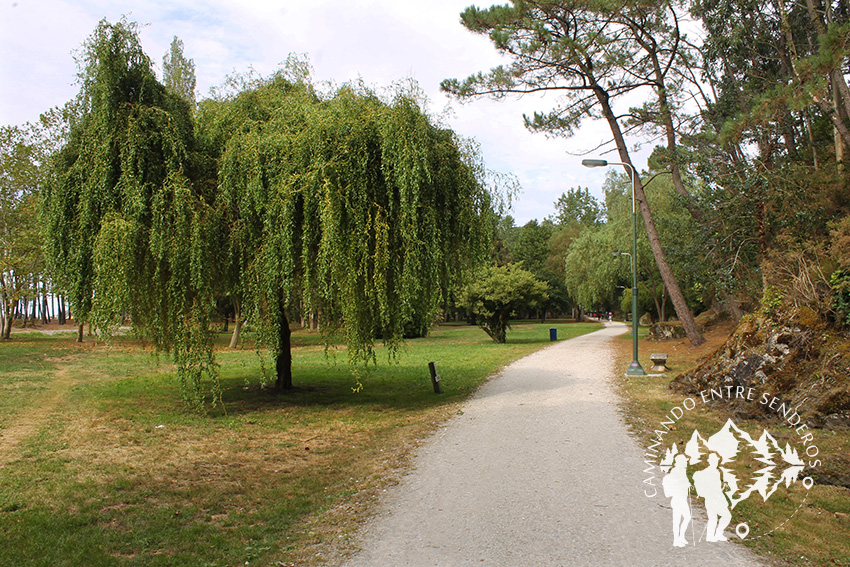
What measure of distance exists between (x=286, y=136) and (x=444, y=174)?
115 inches

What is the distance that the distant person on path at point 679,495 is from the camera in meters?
4.32

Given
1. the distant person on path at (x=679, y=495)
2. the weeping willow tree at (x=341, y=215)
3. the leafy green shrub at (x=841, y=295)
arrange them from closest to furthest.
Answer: the distant person on path at (x=679, y=495) → the leafy green shrub at (x=841, y=295) → the weeping willow tree at (x=341, y=215)

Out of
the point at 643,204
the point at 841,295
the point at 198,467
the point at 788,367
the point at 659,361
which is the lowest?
the point at 198,467

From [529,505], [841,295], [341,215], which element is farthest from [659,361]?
[529,505]

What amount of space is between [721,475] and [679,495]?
93 centimetres

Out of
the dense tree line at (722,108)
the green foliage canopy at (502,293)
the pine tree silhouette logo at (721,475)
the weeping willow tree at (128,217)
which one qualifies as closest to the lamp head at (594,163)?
the dense tree line at (722,108)

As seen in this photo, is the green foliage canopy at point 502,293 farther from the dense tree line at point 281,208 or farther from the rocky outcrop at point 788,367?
the rocky outcrop at point 788,367

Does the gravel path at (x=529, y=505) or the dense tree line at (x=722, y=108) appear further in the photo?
the dense tree line at (x=722, y=108)

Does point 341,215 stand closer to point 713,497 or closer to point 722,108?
point 713,497

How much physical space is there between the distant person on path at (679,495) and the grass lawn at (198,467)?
8.83ft

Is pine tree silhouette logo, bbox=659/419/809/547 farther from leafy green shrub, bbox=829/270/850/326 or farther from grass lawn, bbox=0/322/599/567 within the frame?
grass lawn, bbox=0/322/599/567

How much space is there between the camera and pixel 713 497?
16.8ft

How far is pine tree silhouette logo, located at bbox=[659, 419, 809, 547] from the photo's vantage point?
456 cm

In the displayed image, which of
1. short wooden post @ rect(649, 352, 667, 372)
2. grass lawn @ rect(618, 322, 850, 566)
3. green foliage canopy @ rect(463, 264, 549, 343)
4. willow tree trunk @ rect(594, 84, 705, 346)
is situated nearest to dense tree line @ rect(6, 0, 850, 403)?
grass lawn @ rect(618, 322, 850, 566)
